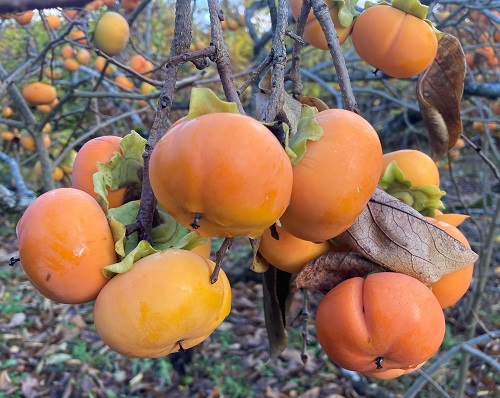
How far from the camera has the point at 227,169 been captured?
51cm

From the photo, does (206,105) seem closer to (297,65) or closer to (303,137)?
(303,137)

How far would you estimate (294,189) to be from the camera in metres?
0.58

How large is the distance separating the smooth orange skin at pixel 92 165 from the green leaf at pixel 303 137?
344 millimetres

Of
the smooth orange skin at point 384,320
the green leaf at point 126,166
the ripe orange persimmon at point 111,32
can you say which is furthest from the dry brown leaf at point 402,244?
the ripe orange persimmon at point 111,32

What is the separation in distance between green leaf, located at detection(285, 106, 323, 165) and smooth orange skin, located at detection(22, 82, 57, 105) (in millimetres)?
2879

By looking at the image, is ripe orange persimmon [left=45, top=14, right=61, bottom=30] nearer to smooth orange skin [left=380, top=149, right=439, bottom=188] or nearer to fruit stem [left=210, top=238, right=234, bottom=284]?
smooth orange skin [left=380, top=149, right=439, bottom=188]

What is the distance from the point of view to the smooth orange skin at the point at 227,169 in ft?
1.68

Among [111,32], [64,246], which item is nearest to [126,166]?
[64,246]

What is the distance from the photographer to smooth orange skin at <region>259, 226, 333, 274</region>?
77cm

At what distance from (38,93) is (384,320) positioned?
118 inches

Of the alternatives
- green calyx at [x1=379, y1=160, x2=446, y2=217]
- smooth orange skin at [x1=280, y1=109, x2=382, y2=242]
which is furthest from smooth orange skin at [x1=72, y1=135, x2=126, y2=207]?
green calyx at [x1=379, y1=160, x2=446, y2=217]

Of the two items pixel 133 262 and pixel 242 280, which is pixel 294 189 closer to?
pixel 133 262

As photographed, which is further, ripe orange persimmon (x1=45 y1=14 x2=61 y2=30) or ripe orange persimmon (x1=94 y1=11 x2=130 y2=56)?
ripe orange persimmon (x1=45 y1=14 x2=61 y2=30)

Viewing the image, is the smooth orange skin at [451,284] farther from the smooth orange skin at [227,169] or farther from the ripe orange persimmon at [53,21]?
the ripe orange persimmon at [53,21]
